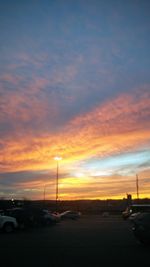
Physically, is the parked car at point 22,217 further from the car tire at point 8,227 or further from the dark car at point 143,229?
the dark car at point 143,229

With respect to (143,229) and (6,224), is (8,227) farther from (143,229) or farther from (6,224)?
(143,229)

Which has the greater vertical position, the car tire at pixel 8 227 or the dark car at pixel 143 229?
the dark car at pixel 143 229

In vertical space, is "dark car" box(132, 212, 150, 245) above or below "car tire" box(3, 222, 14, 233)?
above

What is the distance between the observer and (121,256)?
593 inches

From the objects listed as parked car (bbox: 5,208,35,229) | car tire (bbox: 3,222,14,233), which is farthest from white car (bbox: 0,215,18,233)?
parked car (bbox: 5,208,35,229)

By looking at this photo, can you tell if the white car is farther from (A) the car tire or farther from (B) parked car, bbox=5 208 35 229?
(B) parked car, bbox=5 208 35 229

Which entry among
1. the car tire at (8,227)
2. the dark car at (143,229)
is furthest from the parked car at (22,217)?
the dark car at (143,229)

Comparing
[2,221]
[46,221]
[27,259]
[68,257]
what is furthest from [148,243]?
[46,221]

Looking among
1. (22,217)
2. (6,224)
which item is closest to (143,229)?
(6,224)

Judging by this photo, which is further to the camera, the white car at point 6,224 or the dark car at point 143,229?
the white car at point 6,224

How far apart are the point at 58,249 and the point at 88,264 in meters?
4.26

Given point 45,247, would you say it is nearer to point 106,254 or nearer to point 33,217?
point 106,254

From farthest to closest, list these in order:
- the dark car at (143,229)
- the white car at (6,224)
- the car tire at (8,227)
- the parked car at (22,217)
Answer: the parked car at (22,217) → the car tire at (8,227) → the white car at (6,224) → the dark car at (143,229)

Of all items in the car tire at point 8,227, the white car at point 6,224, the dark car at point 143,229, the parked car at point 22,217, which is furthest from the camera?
the parked car at point 22,217
